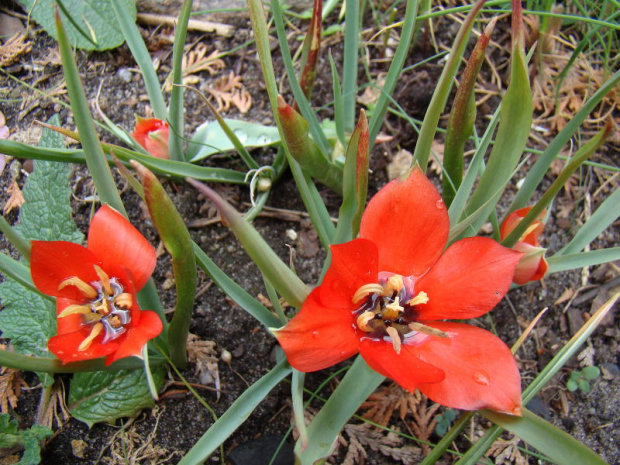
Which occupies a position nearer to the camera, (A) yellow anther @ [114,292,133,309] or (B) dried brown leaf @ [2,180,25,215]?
(A) yellow anther @ [114,292,133,309]

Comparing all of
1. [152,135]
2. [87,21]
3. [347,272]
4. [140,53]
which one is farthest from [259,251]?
[87,21]

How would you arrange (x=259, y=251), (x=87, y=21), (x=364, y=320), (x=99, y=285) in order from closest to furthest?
(x=259, y=251) < (x=364, y=320) < (x=99, y=285) < (x=87, y=21)

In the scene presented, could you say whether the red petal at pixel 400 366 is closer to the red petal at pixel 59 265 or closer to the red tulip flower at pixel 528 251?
the red tulip flower at pixel 528 251

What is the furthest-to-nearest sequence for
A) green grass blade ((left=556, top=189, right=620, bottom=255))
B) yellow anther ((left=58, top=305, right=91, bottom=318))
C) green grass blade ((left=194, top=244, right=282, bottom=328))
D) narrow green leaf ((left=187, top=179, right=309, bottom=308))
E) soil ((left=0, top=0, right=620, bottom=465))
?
soil ((left=0, top=0, right=620, bottom=465)) < green grass blade ((left=556, top=189, right=620, bottom=255)) < green grass blade ((left=194, top=244, right=282, bottom=328)) < yellow anther ((left=58, top=305, right=91, bottom=318)) < narrow green leaf ((left=187, top=179, right=309, bottom=308))

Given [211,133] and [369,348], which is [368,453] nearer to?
[369,348]

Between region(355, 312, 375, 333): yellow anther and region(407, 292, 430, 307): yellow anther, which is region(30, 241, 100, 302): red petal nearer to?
region(355, 312, 375, 333): yellow anther

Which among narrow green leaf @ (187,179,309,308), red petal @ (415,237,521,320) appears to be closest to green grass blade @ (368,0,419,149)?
red petal @ (415,237,521,320)

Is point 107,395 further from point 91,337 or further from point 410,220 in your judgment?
point 410,220

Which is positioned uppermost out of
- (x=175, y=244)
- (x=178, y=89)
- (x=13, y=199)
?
(x=178, y=89)
